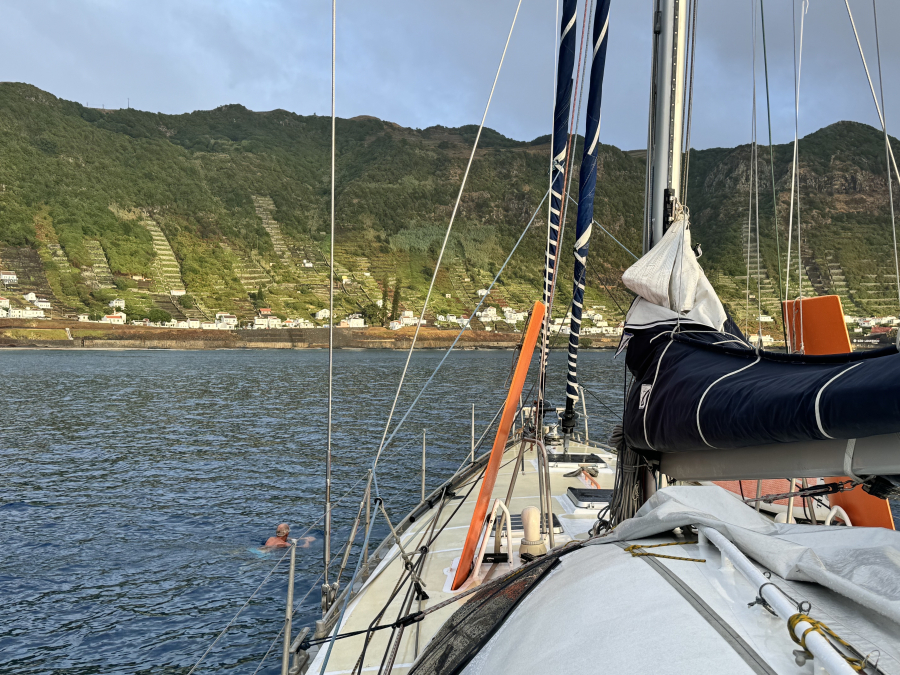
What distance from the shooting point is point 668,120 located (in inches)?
204

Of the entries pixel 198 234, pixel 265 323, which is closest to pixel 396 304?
pixel 265 323

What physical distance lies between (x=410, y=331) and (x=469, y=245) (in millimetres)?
65295

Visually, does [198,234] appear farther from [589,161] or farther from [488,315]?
[589,161]

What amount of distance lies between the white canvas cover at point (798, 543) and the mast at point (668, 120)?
8.80ft

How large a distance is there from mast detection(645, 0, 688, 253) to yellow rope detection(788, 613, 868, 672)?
12.6 feet

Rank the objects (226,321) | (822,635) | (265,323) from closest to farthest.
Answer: (822,635), (226,321), (265,323)

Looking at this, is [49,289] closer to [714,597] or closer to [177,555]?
[177,555]

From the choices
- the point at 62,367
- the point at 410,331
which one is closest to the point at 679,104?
the point at 62,367

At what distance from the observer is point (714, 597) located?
231cm

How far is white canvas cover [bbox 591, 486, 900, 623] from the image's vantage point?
6.88 feet

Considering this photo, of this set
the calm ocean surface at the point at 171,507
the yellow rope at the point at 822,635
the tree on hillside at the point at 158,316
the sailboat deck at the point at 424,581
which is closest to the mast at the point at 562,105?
the sailboat deck at the point at 424,581

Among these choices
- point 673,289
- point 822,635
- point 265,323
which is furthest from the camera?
point 265,323

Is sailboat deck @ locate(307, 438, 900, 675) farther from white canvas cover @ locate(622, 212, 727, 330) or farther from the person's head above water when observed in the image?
the person's head above water

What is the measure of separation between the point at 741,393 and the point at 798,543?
2.27 ft
